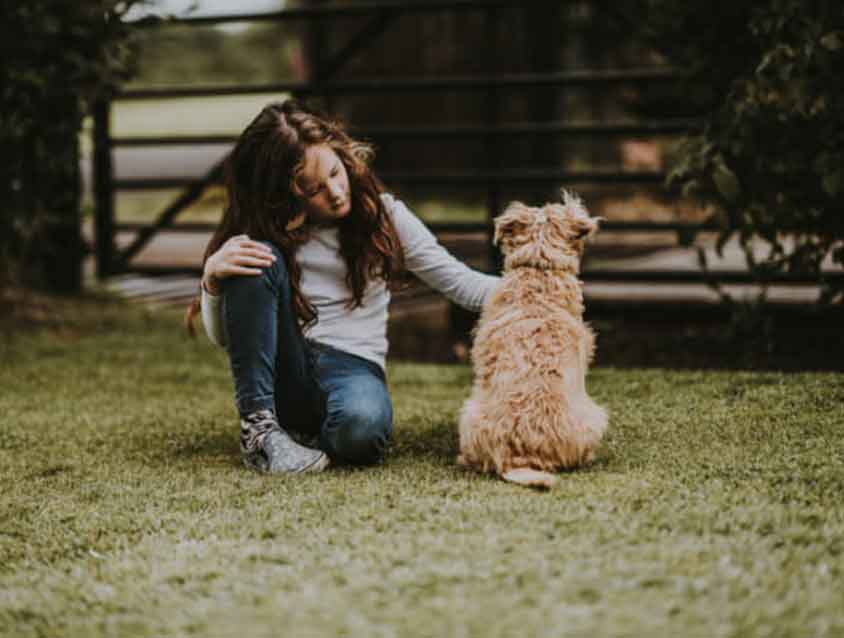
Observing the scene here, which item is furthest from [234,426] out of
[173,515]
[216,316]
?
[173,515]

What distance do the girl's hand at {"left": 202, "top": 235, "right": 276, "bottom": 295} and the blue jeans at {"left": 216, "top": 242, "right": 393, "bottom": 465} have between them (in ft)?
0.09

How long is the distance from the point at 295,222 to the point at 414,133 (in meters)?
3.31

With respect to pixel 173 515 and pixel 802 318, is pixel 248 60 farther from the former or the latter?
pixel 173 515

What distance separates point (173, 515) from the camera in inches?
100.0

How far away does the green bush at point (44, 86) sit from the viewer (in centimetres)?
525

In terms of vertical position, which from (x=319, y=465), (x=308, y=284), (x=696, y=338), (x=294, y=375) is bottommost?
(x=696, y=338)

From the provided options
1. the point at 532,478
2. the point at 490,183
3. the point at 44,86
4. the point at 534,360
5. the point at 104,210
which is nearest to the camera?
the point at 532,478

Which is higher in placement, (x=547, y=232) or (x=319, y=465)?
(x=547, y=232)

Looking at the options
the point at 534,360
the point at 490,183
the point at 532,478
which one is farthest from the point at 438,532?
the point at 490,183

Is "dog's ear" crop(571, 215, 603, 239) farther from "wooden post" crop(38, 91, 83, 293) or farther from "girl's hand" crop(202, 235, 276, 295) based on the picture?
"wooden post" crop(38, 91, 83, 293)

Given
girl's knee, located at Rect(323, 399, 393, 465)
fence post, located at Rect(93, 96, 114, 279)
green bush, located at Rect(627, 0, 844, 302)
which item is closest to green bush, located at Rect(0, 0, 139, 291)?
fence post, located at Rect(93, 96, 114, 279)

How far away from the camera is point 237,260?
2879 millimetres

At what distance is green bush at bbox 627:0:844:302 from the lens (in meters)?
3.81

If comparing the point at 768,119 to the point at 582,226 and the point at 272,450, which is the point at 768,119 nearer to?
the point at 582,226
